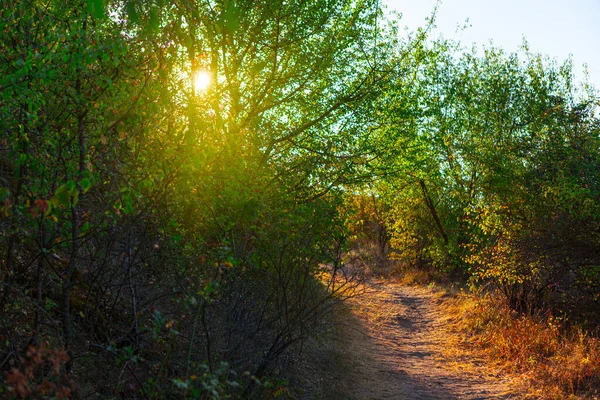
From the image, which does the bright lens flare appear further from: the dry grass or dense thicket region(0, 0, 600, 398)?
the dry grass

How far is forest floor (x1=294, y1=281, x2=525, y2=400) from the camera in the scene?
10062 mm

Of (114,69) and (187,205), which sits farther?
(187,205)

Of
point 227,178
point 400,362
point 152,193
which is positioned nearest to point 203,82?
point 227,178

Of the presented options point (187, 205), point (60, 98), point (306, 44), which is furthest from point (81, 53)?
point (306, 44)

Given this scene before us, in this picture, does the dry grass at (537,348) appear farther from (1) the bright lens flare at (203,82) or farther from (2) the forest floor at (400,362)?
(1) the bright lens flare at (203,82)

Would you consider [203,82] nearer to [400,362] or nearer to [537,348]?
[400,362]

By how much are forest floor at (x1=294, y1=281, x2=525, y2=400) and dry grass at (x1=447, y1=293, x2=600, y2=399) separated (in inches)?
12.3

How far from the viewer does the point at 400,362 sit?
1269 centimetres

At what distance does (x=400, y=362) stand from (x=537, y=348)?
2902mm

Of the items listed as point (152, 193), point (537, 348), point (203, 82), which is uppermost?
point (203, 82)

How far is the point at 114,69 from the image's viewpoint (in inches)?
213

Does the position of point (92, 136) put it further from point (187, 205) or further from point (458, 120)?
point (458, 120)

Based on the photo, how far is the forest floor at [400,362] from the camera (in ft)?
33.0

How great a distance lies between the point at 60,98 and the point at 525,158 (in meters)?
11.3
